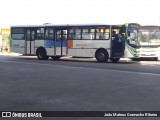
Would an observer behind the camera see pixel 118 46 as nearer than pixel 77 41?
Yes

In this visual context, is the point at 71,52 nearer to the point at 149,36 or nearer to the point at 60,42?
the point at 60,42

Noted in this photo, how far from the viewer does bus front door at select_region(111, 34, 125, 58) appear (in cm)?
2397

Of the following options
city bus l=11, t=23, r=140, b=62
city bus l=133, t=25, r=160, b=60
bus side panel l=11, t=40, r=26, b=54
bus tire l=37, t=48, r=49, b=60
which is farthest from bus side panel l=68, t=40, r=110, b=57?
bus side panel l=11, t=40, r=26, b=54

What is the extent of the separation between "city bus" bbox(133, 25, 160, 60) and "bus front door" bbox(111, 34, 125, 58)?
109cm

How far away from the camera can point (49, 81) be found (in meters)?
13.7

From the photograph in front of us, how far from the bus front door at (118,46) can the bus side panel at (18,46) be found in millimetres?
7489

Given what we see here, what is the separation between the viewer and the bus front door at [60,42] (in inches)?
1027

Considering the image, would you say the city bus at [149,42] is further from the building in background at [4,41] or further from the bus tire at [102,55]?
the building in background at [4,41]

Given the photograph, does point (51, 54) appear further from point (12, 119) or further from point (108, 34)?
point (12, 119)

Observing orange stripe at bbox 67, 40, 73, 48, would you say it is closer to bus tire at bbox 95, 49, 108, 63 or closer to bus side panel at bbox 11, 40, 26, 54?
bus tire at bbox 95, 49, 108, 63

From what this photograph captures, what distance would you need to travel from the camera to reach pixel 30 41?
27.8m

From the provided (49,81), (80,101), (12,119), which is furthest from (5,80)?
(12,119)

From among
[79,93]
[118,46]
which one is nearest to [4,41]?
[118,46]

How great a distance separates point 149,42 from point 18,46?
33.4ft
